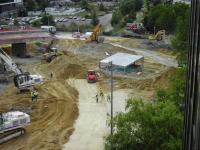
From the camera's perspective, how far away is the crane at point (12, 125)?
38.5m

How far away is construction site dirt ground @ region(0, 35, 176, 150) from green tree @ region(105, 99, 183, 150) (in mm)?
10484

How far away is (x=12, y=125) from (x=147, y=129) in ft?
48.9

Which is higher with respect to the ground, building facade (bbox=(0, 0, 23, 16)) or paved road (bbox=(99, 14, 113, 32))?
building facade (bbox=(0, 0, 23, 16))

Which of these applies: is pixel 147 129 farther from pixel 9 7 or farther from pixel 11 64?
pixel 9 7

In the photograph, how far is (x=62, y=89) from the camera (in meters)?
54.2

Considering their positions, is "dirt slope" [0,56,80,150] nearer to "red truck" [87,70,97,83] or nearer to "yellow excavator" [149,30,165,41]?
"red truck" [87,70,97,83]

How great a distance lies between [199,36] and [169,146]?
13079 millimetres

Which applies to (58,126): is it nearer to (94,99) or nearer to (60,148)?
(60,148)

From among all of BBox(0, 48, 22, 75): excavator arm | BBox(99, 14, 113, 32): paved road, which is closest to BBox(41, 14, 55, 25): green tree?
BBox(99, 14, 113, 32): paved road

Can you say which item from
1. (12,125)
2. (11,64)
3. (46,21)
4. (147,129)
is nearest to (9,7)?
(46,21)

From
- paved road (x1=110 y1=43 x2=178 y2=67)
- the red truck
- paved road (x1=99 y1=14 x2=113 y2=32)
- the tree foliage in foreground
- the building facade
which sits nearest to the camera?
the tree foliage in foreground

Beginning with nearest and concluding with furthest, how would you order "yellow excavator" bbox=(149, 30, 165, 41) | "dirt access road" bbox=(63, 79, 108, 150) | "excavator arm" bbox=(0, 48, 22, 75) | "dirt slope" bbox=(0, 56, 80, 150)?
"dirt access road" bbox=(63, 79, 108, 150)
"dirt slope" bbox=(0, 56, 80, 150)
"excavator arm" bbox=(0, 48, 22, 75)
"yellow excavator" bbox=(149, 30, 165, 41)

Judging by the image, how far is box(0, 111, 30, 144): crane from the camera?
38.5 metres

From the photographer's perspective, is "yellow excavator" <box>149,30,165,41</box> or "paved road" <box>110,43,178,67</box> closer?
"paved road" <box>110,43,178,67</box>
